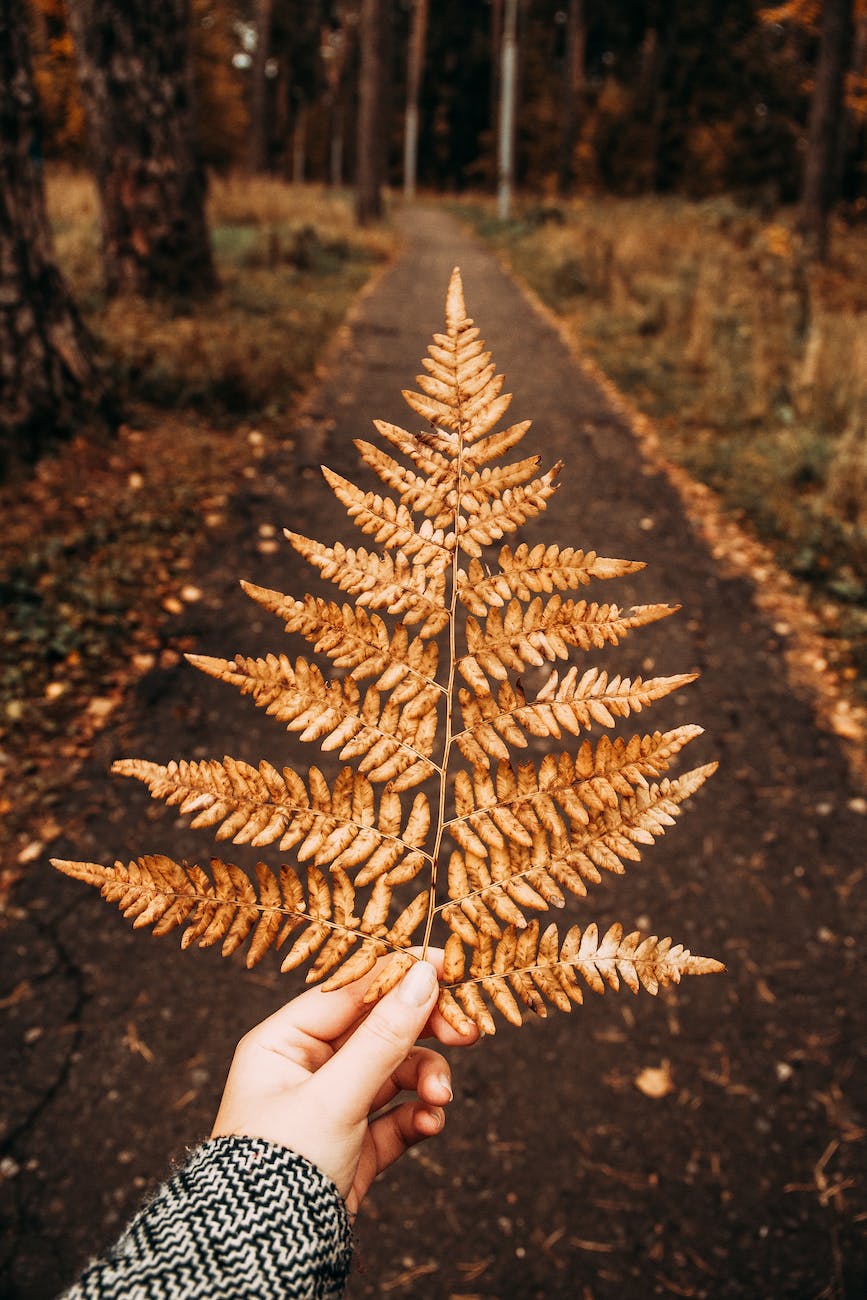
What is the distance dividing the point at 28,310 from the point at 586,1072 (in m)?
5.10

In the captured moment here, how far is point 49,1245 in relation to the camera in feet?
7.52

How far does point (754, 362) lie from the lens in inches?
303

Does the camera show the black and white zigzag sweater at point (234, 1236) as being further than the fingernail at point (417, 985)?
No

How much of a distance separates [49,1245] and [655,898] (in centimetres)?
244

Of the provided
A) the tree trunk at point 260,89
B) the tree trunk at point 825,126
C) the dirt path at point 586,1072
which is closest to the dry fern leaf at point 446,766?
the dirt path at point 586,1072

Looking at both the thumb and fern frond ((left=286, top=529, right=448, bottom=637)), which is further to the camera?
Answer: the thumb

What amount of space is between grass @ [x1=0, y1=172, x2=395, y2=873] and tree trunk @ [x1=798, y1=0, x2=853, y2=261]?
7.41m

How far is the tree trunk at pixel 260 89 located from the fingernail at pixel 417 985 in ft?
90.0

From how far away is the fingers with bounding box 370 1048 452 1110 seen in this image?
128 centimetres

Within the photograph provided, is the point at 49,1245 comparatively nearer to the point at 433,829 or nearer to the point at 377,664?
the point at 433,829

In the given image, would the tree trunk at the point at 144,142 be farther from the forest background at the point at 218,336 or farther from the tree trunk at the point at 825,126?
the tree trunk at the point at 825,126

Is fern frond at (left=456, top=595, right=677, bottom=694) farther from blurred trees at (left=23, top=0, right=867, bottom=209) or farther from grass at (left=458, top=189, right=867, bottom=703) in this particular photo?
blurred trees at (left=23, top=0, right=867, bottom=209)

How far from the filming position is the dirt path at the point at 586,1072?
2.37 m

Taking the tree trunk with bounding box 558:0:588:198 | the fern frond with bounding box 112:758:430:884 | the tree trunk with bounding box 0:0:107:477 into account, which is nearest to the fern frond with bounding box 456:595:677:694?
the fern frond with bounding box 112:758:430:884
